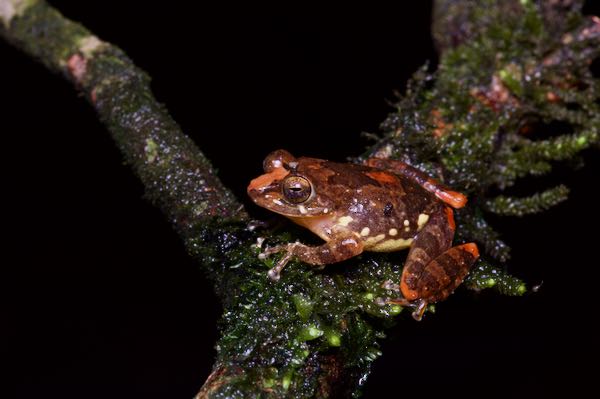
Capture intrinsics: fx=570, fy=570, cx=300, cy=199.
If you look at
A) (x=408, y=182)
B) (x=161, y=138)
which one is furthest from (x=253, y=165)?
(x=408, y=182)


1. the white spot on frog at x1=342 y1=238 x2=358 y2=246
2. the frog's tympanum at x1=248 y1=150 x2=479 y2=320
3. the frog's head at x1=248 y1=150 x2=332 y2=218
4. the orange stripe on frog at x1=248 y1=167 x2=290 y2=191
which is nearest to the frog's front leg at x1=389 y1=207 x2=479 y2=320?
the frog's tympanum at x1=248 y1=150 x2=479 y2=320

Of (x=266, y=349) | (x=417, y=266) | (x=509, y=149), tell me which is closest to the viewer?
(x=266, y=349)

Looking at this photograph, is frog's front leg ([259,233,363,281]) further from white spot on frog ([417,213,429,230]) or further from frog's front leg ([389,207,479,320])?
white spot on frog ([417,213,429,230])

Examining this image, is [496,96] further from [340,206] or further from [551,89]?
[340,206]

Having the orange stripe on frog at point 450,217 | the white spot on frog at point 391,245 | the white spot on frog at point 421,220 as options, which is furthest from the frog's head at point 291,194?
the orange stripe on frog at point 450,217

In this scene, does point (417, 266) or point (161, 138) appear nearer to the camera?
point (417, 266)

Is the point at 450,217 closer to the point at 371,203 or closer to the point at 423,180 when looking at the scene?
the point at 423,180

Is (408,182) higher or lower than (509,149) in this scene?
higher
